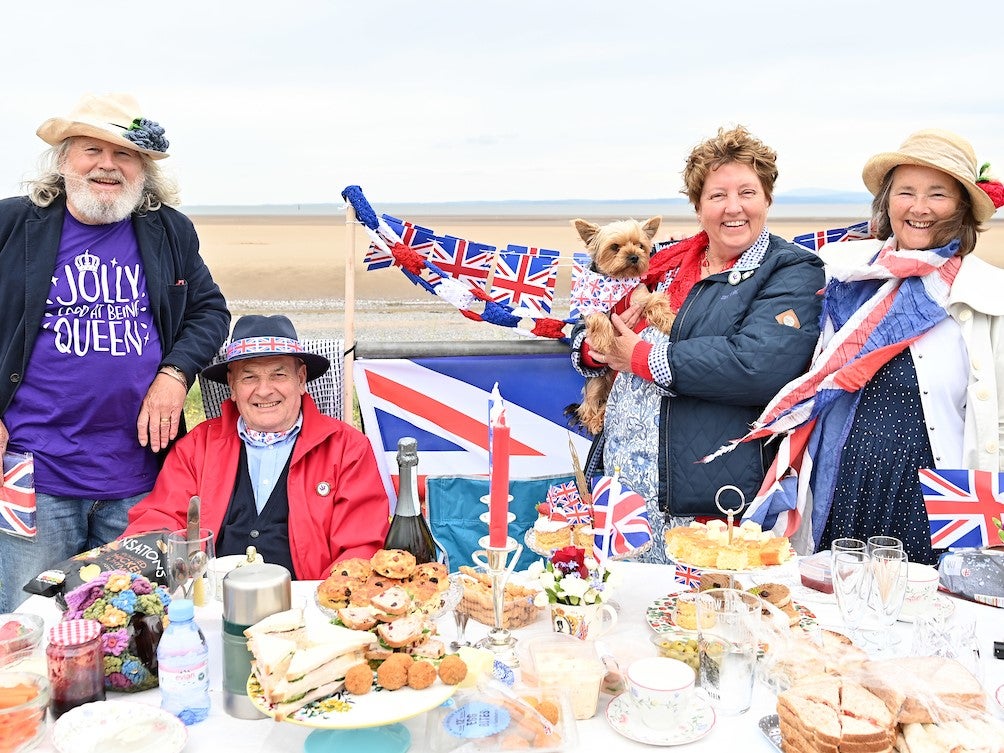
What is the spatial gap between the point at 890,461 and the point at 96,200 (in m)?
2.53

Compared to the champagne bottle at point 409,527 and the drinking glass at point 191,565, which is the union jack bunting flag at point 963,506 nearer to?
the champagne bottle at point 409,527

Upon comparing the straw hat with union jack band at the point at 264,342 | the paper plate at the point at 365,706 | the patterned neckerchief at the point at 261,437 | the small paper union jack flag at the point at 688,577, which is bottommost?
the small paper union jack flag at the point at 688,577

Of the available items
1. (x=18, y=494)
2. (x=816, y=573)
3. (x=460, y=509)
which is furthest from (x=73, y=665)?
(x=460, y=509)

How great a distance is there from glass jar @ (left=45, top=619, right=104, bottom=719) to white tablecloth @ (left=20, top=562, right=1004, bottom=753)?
0.07 meters

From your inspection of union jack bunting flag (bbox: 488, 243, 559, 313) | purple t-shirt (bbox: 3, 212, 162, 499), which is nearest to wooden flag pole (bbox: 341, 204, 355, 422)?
union jack bunting flag (bbox: 488, 243, 559, 313)

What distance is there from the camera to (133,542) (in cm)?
190

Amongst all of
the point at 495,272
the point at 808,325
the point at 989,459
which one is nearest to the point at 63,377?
the point at 495,272

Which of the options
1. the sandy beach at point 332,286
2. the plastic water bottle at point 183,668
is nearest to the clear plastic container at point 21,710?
the plastic water bottle at point 183,668

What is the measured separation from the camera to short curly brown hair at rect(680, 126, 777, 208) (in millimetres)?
2664

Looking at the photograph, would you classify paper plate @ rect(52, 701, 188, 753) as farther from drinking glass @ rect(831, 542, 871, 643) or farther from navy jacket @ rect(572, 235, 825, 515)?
navy jacket @ rect(572, 235, 825, 515)

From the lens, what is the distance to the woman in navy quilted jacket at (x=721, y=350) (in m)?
2.58

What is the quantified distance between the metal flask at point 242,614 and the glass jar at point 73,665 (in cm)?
22

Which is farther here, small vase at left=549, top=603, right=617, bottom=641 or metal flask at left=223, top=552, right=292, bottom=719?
small vase at left=549, top=603, right=617, bottom=641

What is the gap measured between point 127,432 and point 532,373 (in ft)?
5.44
